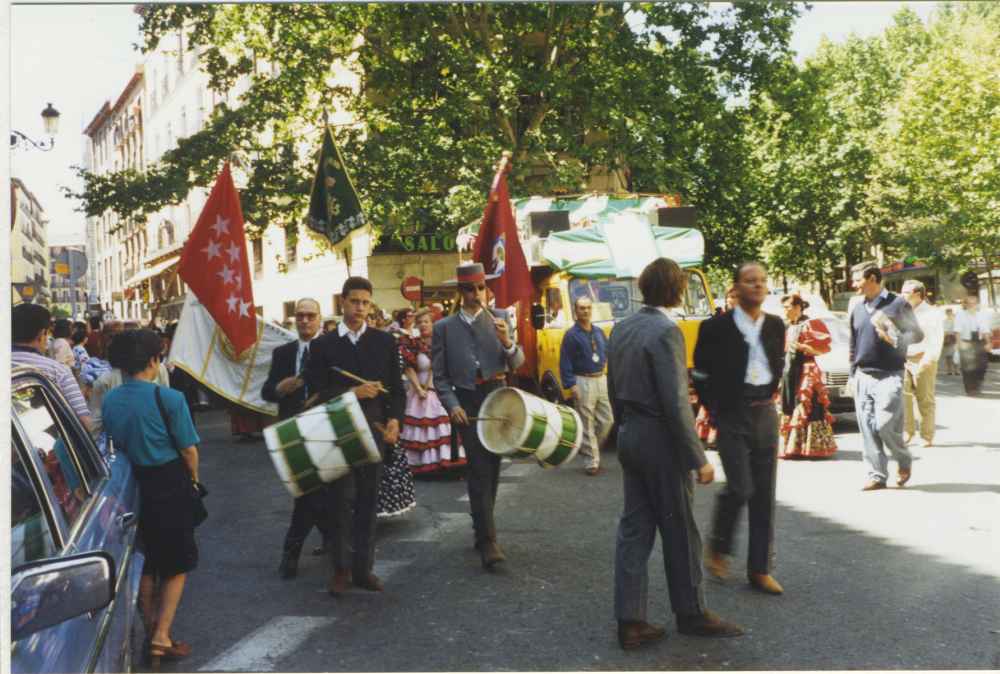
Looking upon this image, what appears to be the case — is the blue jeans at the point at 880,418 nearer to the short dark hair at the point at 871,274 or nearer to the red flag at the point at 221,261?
the short dark hair at the point at 871,274

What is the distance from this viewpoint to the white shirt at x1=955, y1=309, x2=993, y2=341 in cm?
1681

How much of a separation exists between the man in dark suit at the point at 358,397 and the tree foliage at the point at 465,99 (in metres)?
14.0

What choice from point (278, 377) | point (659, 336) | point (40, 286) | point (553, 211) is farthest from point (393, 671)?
point (40, 286)

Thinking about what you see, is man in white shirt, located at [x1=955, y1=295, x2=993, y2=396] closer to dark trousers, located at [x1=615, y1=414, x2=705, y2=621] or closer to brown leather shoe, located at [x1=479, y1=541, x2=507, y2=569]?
brown leather shoe, located at [x1=479, y1=541, x2=507, y2=569]

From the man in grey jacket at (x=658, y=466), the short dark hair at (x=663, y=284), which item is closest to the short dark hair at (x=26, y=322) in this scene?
the man in grey jacket at (x=658, y=466)

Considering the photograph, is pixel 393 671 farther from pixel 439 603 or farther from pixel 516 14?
pixel 516 14

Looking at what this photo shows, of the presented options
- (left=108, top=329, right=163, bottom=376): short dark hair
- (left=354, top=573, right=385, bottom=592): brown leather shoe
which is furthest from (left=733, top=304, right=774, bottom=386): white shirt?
(left=108, top=329, right=163, bottom=376): short dark hair

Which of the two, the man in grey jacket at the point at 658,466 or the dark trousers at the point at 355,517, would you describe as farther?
the dark trousers at the point at 355,517

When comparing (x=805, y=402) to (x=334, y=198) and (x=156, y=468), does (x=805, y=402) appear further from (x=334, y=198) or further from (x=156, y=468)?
(x=156, y=468)

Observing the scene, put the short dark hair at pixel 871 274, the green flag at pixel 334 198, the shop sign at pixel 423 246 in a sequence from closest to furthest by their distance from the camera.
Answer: the short dark hair at pixel 871 274
the green flag at pixel 334 198
the shop sign at pixel 423 246

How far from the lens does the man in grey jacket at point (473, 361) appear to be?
6.89 metres

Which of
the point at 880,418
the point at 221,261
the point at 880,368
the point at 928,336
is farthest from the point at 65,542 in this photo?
the point at 928,336

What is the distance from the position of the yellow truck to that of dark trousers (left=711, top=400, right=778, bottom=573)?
22.7ft

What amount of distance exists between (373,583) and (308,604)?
16.4 inches
